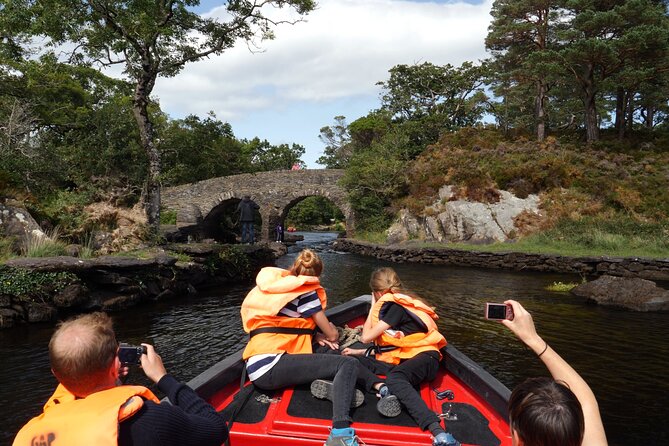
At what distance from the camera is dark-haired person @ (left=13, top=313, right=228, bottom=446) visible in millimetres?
1619

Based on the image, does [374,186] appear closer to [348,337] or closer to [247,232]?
[247,232]

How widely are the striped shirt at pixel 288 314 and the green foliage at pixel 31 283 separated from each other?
743 centimetres

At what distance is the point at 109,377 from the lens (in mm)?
1826

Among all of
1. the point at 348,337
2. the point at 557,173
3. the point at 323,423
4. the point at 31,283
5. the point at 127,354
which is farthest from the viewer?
the point at 557,173

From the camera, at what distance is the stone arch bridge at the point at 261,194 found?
30.9 meters

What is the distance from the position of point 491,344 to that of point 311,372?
539 centimetres

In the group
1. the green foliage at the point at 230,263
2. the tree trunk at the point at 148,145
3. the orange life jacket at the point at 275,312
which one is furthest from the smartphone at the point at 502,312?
the tree trunk at the point at 148,145

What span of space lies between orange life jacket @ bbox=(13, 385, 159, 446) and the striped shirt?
6.01ft

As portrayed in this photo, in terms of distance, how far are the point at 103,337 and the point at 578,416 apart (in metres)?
1.75

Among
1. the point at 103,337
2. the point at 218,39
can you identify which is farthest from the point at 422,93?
the point at 103,337

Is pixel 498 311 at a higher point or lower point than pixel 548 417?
higher

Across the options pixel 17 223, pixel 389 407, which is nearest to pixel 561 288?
pixel 389 407

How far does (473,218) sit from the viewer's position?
22.2 meters

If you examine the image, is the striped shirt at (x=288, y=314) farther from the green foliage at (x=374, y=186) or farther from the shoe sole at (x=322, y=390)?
the green foliage at (x=374, y=186)
